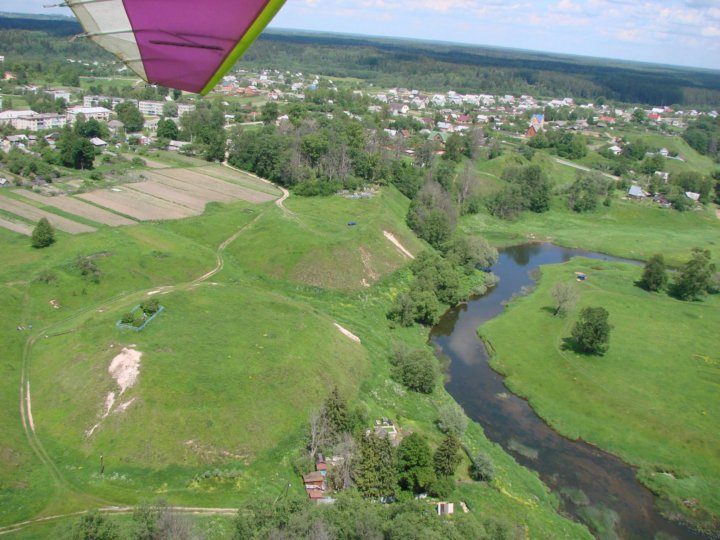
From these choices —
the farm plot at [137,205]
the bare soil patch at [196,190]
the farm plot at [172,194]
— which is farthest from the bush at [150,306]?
the bare soil patch at [196,190]

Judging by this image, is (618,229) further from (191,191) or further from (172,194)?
(172,194)

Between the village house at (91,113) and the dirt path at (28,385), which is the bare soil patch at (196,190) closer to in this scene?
the dirt path at (28,385)

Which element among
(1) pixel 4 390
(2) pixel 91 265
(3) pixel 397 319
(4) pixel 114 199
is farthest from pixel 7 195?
(3) pixel 397 319

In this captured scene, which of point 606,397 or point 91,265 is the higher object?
point 91,265

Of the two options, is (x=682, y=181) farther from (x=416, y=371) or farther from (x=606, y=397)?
(x=416, y=371)

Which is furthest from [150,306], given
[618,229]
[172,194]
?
[618,229]
